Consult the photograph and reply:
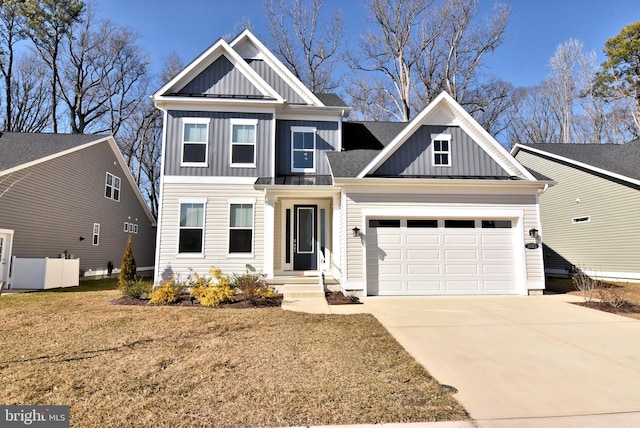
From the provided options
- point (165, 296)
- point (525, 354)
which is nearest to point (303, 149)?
point (165, 296)

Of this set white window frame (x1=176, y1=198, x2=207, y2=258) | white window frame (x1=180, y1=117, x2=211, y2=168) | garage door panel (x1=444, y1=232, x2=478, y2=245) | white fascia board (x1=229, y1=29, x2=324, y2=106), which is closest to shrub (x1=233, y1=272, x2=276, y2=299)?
white window frame (x1=176, y1=198, x2=207, y2=258)

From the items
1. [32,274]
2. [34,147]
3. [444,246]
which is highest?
[34,147]

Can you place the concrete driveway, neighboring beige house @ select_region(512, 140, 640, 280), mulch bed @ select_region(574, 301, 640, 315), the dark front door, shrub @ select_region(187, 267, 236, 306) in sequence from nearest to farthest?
the concrete driveway
mulch bed @ select_region(574, 301, 640, 315)
shrub @ select_region(187, 267, 236, 306)
the dark front door
neighboring beige house @ select_region(512, 140, 640, 280)

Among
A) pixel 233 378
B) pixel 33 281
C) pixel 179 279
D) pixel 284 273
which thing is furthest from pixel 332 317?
pixel 33 281

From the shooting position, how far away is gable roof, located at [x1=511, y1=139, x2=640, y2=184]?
13961 mm

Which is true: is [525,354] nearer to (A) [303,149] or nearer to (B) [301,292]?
(B) [301,292]

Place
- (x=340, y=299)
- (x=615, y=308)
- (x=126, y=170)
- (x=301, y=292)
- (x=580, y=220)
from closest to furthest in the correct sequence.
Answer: (x=615, y=308)
(x=340, y=299)
(x=301, y=292)
(x=580, y=220)
(x=126, y=170)

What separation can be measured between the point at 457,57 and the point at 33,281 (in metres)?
25.8

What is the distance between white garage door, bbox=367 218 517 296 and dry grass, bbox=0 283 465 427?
Answer: 3357mm

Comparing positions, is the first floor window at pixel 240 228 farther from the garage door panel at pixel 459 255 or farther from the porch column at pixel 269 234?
the garage door panel at pixel 459 255

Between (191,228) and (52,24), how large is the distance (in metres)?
22.2

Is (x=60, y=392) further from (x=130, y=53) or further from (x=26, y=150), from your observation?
(x=130, y=53)

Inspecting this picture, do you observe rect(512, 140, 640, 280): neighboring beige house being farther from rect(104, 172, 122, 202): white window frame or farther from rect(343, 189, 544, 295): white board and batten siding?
rect(104, 172, 122, 202): white window frame

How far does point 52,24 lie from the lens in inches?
923
